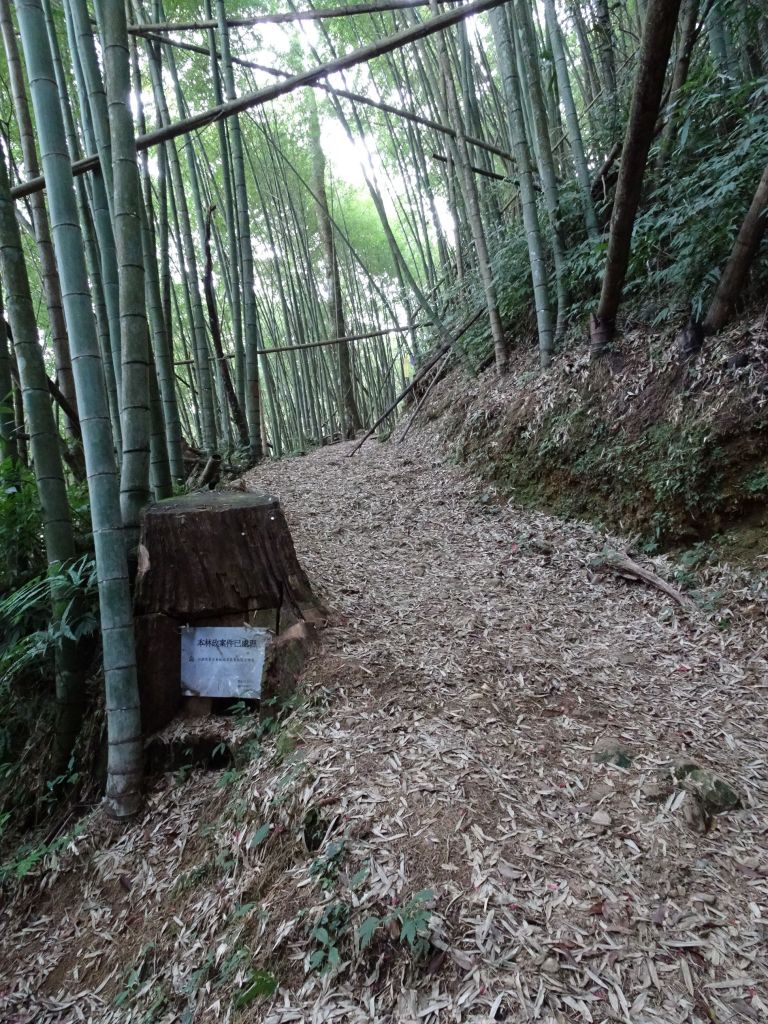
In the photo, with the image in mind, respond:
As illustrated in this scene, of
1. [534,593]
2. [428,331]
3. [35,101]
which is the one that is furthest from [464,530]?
[428,331]

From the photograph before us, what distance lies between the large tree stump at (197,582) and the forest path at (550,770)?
367 mm

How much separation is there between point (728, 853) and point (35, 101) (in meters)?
3.04

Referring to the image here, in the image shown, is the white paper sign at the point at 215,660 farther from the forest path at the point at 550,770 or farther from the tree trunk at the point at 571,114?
the tree trunk at the point at 571,114

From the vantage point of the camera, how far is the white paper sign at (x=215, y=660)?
2.23 m

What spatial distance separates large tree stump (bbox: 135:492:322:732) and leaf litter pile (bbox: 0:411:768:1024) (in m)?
0.23

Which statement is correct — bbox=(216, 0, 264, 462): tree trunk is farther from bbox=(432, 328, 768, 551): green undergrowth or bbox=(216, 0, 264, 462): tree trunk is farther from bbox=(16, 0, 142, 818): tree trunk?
bbox=(16, 0, 142, 818): tree trunk

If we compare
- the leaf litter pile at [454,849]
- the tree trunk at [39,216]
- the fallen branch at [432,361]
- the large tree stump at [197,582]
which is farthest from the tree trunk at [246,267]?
the leaf litter pile at [454,849]

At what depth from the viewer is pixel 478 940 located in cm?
131

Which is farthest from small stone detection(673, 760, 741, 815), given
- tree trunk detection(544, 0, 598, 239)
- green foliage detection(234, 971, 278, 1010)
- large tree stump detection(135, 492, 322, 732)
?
tree trunk detection(544, 0, 598, 239)

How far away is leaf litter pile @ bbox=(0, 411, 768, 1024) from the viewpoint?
1278 millimetres

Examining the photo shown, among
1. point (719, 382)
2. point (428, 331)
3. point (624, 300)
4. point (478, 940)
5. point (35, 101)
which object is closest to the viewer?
point (478, 940)

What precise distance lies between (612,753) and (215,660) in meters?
1.46

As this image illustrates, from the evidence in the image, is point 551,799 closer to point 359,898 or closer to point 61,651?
point 359,898

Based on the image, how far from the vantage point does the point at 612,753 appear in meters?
1.93
